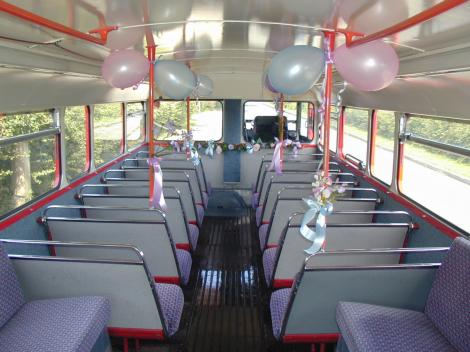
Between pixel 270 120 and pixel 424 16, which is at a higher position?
pixel 424 16

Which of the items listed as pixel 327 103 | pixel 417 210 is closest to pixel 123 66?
pixel 327 103

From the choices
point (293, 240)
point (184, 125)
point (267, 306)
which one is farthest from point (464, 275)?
point (184, 125)

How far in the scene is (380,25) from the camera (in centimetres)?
262

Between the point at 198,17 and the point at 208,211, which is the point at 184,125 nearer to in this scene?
the point at 208,211

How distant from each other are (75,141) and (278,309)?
3480mm

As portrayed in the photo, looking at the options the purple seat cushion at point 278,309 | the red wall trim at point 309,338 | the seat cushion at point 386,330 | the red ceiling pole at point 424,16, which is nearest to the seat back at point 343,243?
the purple seat cushion at point 278,309

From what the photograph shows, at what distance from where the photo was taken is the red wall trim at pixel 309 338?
3156 millimetres

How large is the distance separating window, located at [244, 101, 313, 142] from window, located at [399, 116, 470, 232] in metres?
3.82

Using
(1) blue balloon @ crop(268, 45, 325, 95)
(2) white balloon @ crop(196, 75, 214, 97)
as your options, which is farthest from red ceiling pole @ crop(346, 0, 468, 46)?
(2) white balloon @ crop(196, 75, 214, 97)

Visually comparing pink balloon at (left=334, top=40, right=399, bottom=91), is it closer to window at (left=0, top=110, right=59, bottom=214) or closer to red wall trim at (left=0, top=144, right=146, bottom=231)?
window at (left=0, top=110, right=59, bottom=214)

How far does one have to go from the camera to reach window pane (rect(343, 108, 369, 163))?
626 centimetres

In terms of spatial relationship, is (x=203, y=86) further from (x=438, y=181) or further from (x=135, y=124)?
(x=438, y=181)

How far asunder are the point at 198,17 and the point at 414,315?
2454mm

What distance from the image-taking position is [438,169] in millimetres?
3967
